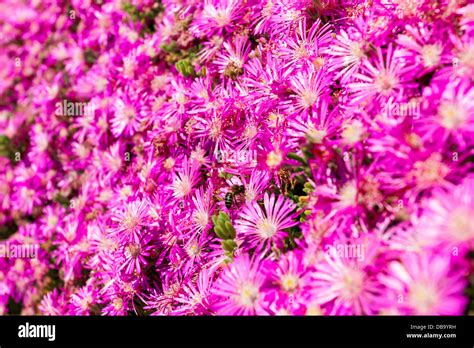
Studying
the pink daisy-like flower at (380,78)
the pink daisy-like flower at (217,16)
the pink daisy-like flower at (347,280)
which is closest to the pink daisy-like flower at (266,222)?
the pink daisy-like flower at (347,280)

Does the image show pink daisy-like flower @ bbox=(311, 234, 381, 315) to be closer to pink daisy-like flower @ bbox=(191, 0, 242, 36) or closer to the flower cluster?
the flower cluster

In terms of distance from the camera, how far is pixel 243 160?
1.20 metres

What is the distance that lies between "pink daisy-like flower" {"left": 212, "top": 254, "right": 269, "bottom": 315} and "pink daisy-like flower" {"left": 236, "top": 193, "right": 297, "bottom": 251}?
70 millimetres

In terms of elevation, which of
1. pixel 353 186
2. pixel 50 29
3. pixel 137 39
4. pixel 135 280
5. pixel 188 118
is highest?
pixel 50 29

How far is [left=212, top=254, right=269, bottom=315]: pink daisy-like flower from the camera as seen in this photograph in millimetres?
890

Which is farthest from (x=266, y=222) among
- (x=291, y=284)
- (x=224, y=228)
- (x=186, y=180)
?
(x=186, y=180)

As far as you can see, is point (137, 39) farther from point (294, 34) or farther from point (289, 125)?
point (289, 125)

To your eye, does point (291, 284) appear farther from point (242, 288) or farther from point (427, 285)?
point (427, 285)

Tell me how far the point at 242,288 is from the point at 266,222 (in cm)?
19

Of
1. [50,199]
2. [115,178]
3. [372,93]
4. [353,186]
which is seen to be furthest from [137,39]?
[353,186]

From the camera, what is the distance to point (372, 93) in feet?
3.22

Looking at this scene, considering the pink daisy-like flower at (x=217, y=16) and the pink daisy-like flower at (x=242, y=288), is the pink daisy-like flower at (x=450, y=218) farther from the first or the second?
the pink daisy-like flower at (x=217, y=16)

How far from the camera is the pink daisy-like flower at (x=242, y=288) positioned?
0.89m
